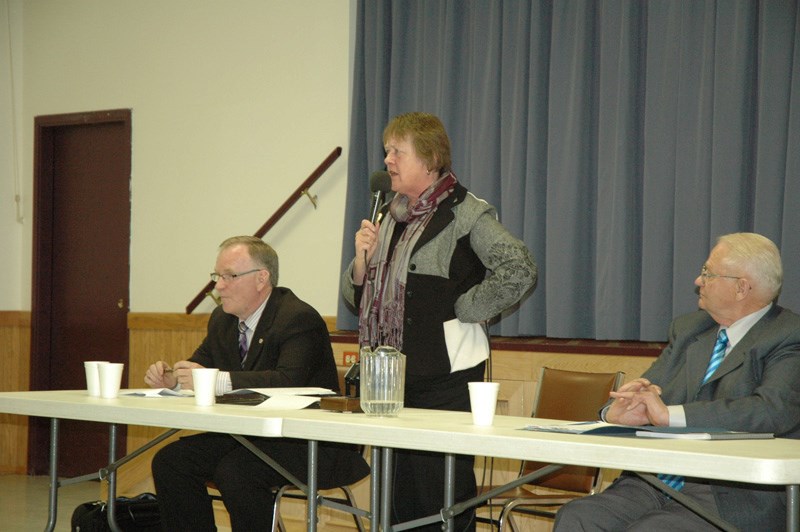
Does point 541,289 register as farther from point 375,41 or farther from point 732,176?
point 375,41

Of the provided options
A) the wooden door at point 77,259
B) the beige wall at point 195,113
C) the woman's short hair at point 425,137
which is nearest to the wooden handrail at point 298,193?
the beige wall at point 195,113

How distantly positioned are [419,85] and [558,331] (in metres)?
1.39

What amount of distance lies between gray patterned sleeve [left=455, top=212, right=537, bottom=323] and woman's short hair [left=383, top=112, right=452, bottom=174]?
0.82 ft

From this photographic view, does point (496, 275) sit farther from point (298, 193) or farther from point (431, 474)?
point (298, 193)

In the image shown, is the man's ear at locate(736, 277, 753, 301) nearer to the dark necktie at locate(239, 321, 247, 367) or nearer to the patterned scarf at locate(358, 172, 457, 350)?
the patterned scarf at locate(358, 172, 457, 350)

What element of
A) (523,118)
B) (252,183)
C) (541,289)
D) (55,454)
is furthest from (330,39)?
(55,454)

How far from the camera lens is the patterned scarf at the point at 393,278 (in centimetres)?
317

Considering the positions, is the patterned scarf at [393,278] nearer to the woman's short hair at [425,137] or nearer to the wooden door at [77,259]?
the woman's short hair at [425,137]

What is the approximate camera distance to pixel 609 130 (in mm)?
4328

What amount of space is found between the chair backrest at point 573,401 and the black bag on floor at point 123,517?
1.30m

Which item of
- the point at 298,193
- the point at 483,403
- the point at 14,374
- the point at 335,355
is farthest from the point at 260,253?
the point at 14,374

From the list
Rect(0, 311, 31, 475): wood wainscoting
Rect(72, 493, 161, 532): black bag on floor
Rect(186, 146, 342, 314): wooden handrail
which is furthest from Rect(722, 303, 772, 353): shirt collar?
Rect(0, 311, 31, 475): wood wainscoting

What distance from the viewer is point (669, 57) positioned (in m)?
4.20

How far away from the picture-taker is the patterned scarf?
10.4 feet
